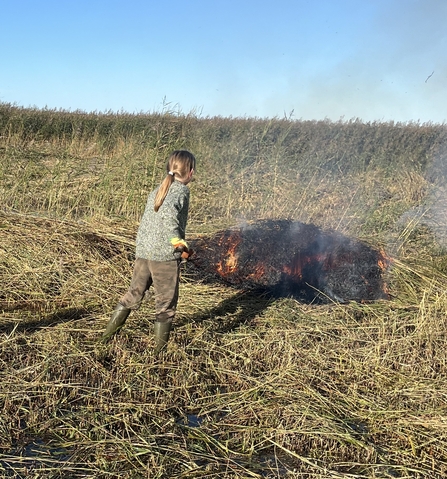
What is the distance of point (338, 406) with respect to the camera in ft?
10.5

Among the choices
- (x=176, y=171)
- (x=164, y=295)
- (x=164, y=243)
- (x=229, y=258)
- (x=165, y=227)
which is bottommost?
(x=164, y=295)

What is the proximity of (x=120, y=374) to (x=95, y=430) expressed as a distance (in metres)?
0.64

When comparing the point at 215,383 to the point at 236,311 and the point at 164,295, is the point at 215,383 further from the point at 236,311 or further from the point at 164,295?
the point at 236,311

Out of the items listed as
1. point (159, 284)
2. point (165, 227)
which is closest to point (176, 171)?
point (165, 227)

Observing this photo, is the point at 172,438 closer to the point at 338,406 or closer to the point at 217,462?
the point at 217,462

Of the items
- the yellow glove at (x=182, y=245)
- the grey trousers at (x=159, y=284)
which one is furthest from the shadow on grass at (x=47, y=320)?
the yellow glove at (x=182, y=245)

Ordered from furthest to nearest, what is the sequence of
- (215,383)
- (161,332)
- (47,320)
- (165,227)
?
(47,320), (161,332), (165,227), (215,383)

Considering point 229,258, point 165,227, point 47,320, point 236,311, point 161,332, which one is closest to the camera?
point 165,227

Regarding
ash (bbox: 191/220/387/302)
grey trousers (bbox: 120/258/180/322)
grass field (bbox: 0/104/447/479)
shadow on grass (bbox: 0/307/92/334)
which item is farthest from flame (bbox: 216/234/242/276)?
grey trousers (bbox: 120/258/180/322)

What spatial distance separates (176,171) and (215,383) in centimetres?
146

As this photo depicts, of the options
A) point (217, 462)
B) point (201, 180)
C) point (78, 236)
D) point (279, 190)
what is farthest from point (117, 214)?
point (217, 462)

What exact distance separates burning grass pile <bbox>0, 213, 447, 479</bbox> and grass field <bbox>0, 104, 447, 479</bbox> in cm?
1

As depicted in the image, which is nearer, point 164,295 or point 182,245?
point 182,245

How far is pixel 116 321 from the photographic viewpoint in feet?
12.7
